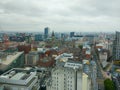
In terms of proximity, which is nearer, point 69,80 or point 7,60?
point 69,80

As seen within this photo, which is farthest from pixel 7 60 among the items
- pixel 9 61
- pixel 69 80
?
pixel 69 80

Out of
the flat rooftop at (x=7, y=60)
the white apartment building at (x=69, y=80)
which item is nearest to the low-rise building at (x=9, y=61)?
the flat rooftop at (x=7, y=60)

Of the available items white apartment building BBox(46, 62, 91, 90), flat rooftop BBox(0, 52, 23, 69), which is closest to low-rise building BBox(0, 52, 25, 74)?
flat rooftop BBox(0, 52, 23, 69)

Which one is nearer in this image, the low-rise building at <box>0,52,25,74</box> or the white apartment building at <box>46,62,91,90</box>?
the white apartment building at <box>46,62,91,90</box>

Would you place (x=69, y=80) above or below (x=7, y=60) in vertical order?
below

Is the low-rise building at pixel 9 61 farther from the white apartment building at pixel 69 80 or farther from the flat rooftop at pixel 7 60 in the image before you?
the white apartment building at pixel 69 80

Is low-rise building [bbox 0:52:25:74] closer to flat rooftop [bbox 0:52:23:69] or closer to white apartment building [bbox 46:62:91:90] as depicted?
flat rooftop [bbox 0:52:23:69]

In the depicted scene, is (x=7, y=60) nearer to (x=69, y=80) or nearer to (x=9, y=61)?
(x=9, y=61)

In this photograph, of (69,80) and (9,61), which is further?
(9,61)
